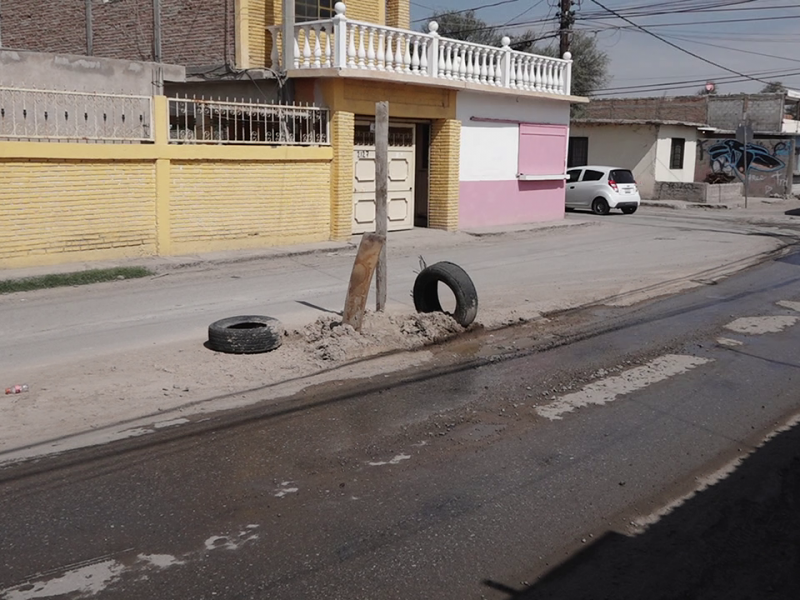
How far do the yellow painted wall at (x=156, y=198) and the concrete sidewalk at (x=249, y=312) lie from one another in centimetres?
61

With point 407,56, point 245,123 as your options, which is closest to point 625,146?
point 407,56

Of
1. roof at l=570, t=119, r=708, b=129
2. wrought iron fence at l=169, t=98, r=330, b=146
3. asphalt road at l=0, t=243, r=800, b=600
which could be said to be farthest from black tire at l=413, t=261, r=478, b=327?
roof at l=570, t=119, r=708, b=129

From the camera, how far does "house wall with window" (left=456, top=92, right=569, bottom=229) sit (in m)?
22.2

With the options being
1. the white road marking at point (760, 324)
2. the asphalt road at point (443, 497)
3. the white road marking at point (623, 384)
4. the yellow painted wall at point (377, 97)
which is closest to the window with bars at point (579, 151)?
the yellow painted wall at point (377, 97)

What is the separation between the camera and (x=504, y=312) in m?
11.5

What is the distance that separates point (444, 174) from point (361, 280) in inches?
487

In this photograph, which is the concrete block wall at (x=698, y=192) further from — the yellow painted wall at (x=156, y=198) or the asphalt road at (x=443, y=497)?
the asphalt road at (x=443, y=497)

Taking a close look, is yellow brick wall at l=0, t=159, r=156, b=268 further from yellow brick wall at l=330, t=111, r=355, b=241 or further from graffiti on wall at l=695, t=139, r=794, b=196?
graffiti on wall at l=695, t=139, r=794, b=196

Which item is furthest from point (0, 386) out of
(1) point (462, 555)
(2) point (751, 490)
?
(2) point (751, 490)

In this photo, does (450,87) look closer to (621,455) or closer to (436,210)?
(436,210)

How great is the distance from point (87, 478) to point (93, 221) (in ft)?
31.1

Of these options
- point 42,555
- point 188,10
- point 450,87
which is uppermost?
point 188,10

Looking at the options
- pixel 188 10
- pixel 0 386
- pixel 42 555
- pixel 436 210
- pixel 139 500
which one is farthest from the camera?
pixel 436 210

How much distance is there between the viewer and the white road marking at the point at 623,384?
7448 millimetres
